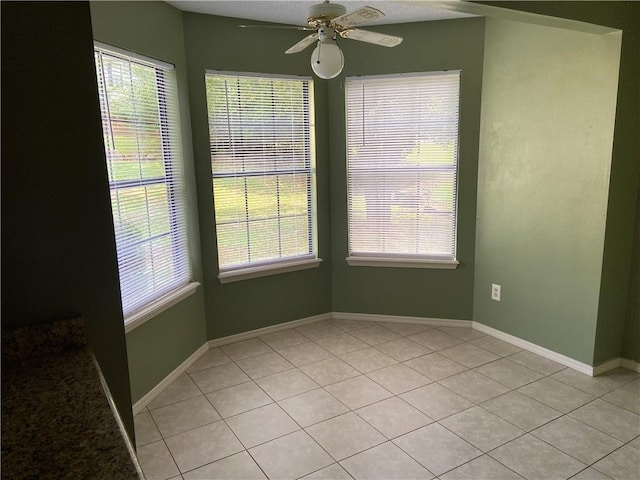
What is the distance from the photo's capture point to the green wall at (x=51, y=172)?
1052 millimetres

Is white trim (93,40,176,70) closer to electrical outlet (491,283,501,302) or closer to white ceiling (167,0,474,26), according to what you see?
white ceiling (167,0,474,26)

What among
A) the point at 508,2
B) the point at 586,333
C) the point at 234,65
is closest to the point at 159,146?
the point at 234,65

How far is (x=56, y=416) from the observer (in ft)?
3.07

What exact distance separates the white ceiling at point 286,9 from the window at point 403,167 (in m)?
0.43

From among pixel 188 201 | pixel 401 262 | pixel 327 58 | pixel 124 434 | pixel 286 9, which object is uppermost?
pixel 286 9

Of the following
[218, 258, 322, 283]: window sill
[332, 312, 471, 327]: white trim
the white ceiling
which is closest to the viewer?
the white ceiling

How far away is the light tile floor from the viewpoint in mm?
2295

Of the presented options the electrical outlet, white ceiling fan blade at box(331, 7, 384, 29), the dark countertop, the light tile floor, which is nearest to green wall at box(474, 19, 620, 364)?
the electrical outlet

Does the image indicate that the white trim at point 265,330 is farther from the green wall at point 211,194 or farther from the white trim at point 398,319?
the white trim at point 398,319

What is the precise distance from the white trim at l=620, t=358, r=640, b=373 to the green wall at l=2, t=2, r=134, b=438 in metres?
3.44

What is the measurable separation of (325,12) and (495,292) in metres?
2.59

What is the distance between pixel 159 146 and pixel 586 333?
10.3 feet

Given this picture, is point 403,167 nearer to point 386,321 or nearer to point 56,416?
point 386,321

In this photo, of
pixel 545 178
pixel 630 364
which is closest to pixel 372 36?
pixel 545 178
